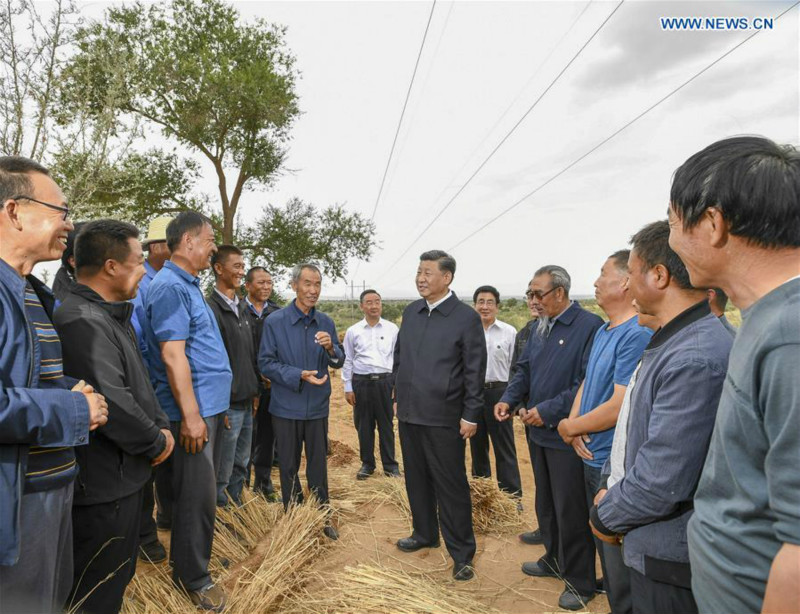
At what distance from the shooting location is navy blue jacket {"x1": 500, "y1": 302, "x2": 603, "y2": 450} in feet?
11.5

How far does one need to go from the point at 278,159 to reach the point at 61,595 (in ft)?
47.4

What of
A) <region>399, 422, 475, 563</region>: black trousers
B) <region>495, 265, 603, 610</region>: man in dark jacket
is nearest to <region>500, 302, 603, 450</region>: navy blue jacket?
<region>495, 265, 603, 610</region>: man in dark jacket

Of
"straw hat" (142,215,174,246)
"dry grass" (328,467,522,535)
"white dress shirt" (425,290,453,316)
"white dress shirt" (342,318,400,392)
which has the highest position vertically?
"straw hat" (142,215,174,246)

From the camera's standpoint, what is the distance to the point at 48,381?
6.68ft

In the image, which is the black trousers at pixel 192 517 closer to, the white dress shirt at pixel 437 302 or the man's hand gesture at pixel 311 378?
the man's hand gesture at pixel 311 378

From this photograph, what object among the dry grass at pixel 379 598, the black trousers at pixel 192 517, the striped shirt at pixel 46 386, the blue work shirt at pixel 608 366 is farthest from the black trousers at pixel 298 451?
the striped shirt at pixel 46 386

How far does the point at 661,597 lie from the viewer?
1.76 m

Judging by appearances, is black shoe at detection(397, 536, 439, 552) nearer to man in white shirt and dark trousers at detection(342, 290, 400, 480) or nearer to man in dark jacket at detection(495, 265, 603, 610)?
man in dark jacket at detection(495, 265, 603, 610)

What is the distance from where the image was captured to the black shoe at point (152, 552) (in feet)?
12.6

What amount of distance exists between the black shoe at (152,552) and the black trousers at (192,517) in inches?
35.1

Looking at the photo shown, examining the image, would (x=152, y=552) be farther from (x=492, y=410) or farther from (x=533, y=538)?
(x=492, y=410)

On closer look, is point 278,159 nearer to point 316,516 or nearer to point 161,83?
point 161,83

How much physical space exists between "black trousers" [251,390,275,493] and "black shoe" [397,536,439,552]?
72.6 inches

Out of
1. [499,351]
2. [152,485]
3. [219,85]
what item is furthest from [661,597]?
[219,85]
